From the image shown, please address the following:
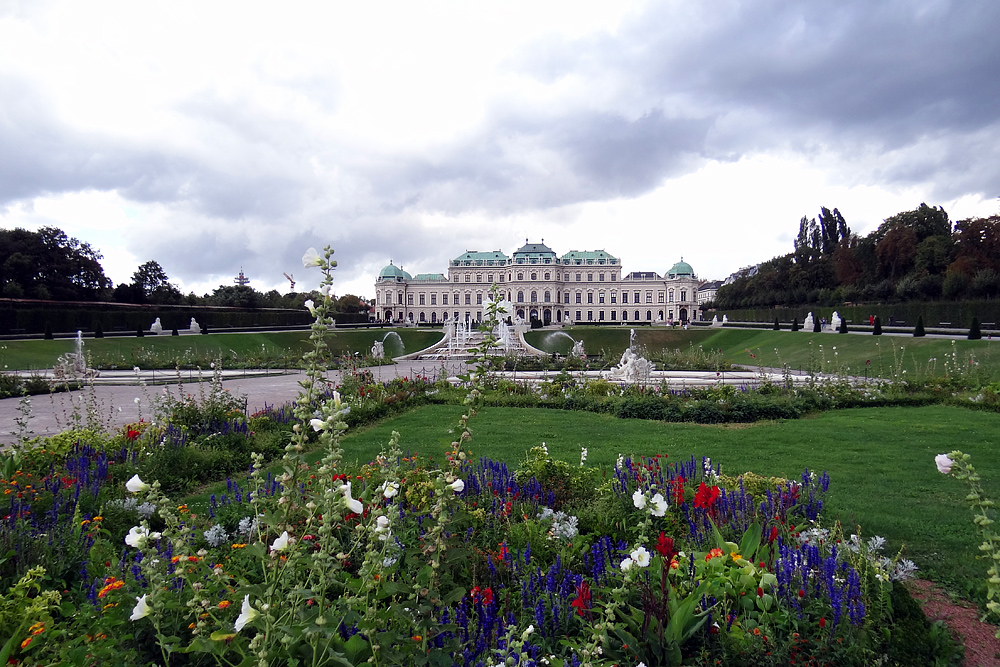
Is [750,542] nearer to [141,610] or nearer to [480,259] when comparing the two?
[141,610]

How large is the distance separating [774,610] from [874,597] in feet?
1.90

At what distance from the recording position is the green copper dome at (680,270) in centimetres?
8439

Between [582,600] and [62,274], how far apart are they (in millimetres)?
45881

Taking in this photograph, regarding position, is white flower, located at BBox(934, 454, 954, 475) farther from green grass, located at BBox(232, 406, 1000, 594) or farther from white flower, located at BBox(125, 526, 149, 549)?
white flower, located at BBox(125, 526, 149, 549)

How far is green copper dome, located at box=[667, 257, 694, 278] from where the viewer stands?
8439 centimetres

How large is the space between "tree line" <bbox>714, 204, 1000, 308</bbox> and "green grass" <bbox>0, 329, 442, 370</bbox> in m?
31.7

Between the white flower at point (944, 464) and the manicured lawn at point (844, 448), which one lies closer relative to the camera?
the white flower at point (944, 464)

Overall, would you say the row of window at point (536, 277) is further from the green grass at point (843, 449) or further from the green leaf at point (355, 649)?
the green leaf at point (355, 649)

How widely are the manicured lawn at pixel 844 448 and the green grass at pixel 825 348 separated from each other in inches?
197

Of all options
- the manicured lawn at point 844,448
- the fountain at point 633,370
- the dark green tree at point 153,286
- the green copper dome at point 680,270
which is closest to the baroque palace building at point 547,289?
the green copper dome at point 680,270

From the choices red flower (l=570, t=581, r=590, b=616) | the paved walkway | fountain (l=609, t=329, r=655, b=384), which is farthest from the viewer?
fountain (l=609, t=329, r=655, b=384)

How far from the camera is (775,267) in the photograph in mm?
61750

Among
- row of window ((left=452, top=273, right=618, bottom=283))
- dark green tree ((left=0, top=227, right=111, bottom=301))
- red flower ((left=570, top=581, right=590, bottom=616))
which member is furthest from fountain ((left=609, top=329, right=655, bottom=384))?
row of window ((left=452, top=273, right=618, bottom=283))

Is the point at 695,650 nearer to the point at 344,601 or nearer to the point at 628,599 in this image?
the point at 628,599
